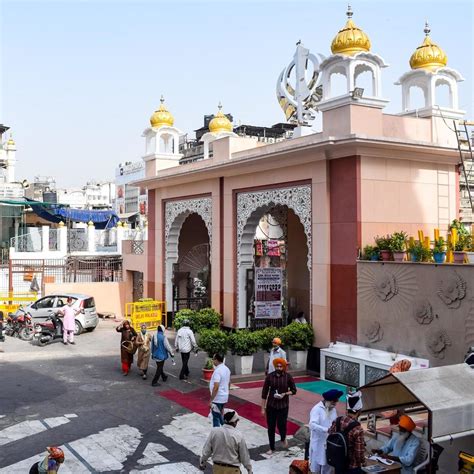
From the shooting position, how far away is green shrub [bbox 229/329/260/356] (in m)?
12.5

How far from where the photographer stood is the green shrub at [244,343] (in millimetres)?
12508

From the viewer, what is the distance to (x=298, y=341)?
13.2 meters

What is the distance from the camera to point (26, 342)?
1741 cm

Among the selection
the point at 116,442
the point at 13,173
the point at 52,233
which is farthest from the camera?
the point at 13,173

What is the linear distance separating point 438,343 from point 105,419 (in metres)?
5.90

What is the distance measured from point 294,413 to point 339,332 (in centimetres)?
308

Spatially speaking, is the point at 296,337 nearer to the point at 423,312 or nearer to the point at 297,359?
the point at 297,359

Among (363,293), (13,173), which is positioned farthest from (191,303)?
(13,173)

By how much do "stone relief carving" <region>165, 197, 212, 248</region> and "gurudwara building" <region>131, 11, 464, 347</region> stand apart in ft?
0.30

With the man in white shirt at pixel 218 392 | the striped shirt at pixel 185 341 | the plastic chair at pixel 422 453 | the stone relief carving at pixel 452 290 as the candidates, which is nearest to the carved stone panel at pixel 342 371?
the stone relief carving at pixel 452 290

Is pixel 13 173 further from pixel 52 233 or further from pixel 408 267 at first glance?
pixel 408 267

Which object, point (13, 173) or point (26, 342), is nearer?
point (26, 342)

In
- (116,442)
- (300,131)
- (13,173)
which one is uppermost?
(13,173)

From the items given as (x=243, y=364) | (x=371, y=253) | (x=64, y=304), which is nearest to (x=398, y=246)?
(x=371, y=253)
